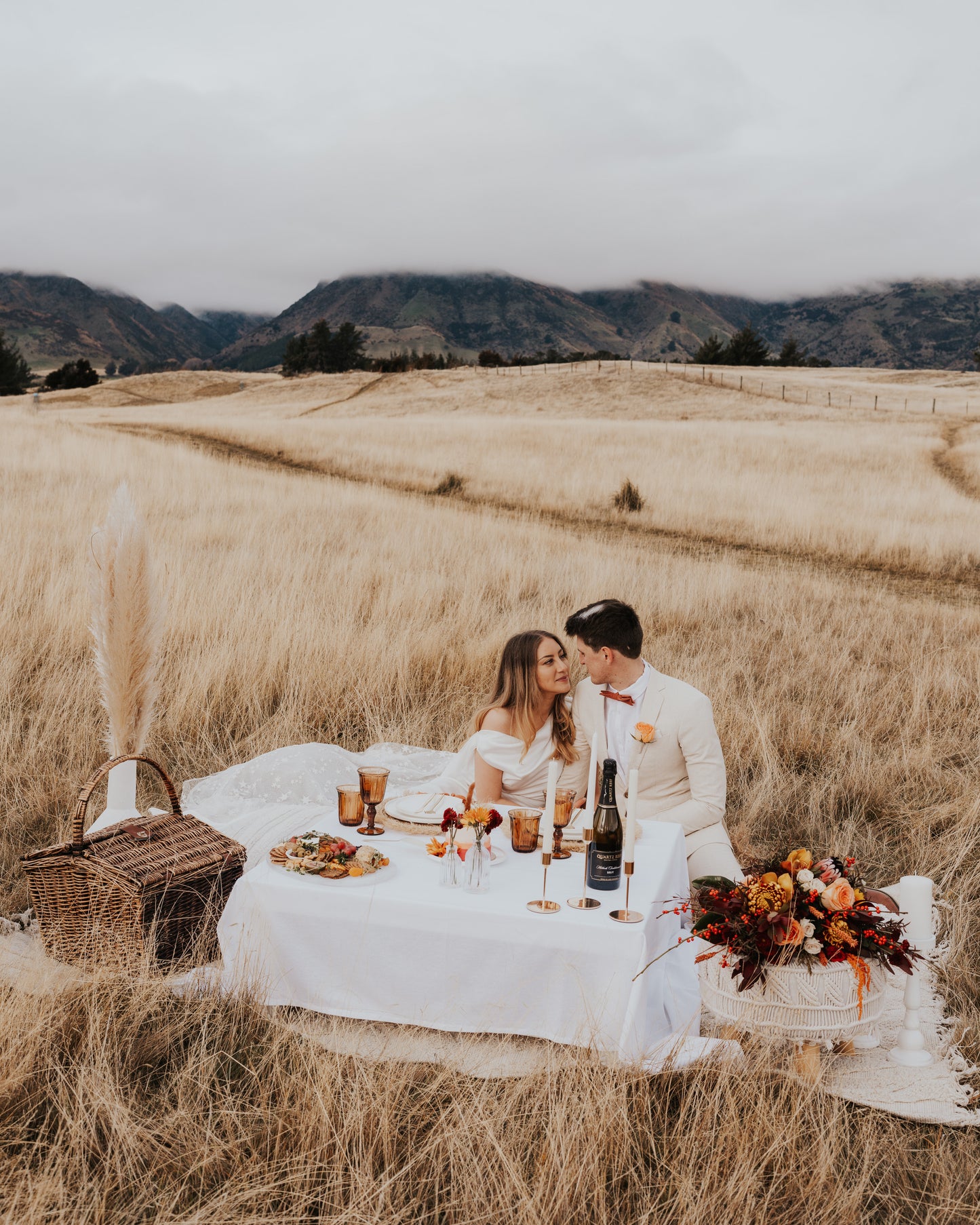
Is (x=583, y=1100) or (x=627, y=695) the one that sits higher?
(x=627, y=695)

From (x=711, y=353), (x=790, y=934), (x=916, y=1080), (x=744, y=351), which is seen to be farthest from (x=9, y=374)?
(x=916, y=1080)

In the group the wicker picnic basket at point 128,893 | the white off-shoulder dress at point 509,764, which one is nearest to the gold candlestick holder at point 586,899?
the white off-shoulder dress at point 509,764

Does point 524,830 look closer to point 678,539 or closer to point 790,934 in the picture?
point 790,934

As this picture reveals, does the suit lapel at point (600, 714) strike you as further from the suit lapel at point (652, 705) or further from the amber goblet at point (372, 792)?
the amber goblet at point (372, 792)

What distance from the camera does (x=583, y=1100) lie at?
249 centimetres

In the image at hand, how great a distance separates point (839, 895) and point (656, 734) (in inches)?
51.5

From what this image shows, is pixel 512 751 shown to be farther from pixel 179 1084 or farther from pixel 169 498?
pixel 169 498

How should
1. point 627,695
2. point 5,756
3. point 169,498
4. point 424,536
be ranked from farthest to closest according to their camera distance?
point 169,498 → point 424,536 → point 5,756 → point 627,695

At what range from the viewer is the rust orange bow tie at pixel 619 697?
3971mm

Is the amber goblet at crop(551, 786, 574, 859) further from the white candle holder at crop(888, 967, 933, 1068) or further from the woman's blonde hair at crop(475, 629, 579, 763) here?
the white candle holder at crop(888, 967, 933, 1068)

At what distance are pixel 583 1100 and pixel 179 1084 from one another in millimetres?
1128

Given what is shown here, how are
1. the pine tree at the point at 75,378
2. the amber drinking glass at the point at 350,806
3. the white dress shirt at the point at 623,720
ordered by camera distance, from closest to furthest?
the amber drinking glass at the point at 350,806
the white dress shirt at the point at 623,720
the pine tree at the point at 75,378

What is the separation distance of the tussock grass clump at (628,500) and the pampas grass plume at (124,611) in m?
13.8

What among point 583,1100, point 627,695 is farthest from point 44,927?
point 627,695
